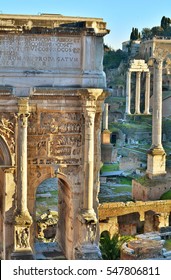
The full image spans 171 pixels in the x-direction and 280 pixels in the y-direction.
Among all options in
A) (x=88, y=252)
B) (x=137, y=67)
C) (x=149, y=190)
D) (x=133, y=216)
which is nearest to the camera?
(x=88, y=252)

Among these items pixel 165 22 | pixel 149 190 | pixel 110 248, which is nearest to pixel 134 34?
pixel 165 22

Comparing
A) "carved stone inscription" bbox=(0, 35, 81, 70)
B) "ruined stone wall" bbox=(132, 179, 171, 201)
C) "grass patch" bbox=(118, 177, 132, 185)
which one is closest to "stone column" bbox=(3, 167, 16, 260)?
"carved stone inscription" bbox=(0, 35, 81, 70)

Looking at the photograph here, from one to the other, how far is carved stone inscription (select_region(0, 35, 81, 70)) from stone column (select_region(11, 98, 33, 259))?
103 cm

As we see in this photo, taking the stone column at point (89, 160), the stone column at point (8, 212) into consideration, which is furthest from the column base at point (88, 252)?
the stone column at point (8, 212)

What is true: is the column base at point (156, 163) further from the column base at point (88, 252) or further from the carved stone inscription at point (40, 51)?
the carved stone inscription at point (40, 51)

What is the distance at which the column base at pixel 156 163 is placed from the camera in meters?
29.0

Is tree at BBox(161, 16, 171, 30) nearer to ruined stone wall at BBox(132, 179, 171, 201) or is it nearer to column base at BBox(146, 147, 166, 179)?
column base at BBox(146, 147, 166, 179)

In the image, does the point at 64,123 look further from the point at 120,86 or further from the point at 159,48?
the point at 159,48

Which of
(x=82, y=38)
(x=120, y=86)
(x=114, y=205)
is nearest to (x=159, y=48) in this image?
(x=120, y=86)

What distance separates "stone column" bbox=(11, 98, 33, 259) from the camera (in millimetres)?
12648

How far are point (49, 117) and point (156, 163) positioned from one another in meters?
16.7

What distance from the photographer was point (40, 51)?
13133 mm

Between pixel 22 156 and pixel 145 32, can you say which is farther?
pixel 145 32

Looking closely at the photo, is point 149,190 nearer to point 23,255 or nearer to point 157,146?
point 157,146
